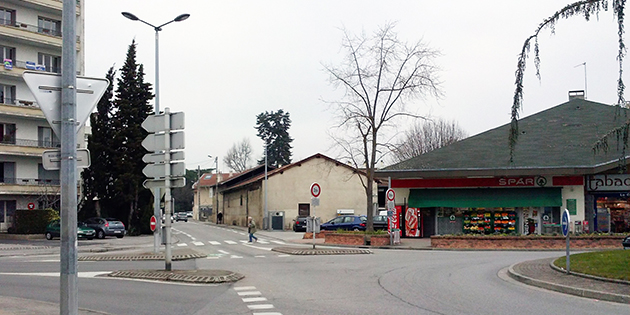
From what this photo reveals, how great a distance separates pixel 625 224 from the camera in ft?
108

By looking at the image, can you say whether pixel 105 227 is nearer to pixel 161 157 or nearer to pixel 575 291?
pixel 161 157

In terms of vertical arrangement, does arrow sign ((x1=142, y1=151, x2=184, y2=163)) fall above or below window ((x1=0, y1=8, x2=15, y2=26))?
below

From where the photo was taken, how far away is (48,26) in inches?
1922

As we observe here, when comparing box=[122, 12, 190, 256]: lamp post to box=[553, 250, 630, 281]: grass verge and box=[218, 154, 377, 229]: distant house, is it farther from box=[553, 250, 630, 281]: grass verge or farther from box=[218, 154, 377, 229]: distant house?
box=[218, 154, 377, 229]: distant house

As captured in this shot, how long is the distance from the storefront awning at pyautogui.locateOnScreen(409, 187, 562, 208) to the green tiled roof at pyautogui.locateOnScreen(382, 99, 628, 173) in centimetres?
155

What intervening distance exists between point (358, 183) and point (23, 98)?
2912 cm

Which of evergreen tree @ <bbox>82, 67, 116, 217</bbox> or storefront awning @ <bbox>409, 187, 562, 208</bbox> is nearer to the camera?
storefront awning @ <bbox>409, 187, 562, 208</bbox>

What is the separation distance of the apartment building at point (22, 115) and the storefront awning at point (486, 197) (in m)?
26.8

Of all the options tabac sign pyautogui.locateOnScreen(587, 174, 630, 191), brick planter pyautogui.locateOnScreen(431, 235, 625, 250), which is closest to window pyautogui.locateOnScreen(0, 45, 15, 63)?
brick planter pyautogui.locateOnScreen(431, 235, 625, 250)

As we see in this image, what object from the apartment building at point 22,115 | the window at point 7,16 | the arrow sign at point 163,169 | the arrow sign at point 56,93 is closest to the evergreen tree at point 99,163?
the apartment building at point 22,115

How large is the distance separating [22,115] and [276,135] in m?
57.0

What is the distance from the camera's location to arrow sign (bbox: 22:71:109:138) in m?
6.43

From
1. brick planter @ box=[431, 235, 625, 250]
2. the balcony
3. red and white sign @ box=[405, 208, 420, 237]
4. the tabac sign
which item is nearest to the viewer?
brick planter @ box=[431, 235, 625, 250]

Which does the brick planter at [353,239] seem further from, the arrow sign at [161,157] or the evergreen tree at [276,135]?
the evergreen tree at [276,135]
